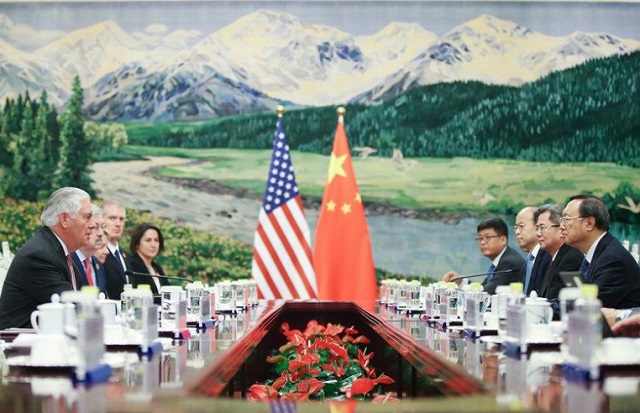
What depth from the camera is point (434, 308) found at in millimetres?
4359

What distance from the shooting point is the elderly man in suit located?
15.0 feet

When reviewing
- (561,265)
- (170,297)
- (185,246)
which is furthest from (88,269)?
(185,246)

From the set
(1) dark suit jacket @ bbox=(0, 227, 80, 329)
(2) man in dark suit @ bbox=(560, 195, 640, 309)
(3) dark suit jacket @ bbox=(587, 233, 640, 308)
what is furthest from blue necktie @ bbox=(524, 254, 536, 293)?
(1) dark suit jacket @ bbox=(0, 227, 80, 329)

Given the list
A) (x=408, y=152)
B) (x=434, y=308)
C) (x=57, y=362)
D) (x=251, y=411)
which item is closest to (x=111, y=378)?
(x=57, y=362)

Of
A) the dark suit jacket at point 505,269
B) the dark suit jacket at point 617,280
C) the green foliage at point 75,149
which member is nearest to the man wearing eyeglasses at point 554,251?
the dark suit jacket at point 617,280

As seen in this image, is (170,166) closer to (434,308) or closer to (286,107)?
(286,107)

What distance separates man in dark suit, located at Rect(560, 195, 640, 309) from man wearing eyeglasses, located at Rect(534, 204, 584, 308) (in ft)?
1.21

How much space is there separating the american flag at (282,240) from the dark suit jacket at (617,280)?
12.7 feet

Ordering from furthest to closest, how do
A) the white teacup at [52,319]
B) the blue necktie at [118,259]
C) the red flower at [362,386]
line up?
the blue necktie at [118,259] → the red flower at [362,386] → the white teacup at [52,319]

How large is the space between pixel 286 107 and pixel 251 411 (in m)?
7.34

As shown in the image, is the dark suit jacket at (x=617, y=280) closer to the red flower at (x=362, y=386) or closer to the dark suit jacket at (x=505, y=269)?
the red flower at (x=362, y=386)

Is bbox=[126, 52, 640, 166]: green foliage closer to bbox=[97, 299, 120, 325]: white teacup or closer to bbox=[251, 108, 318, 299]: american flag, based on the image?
bbox=[251, 108, 318, 299]: american flag

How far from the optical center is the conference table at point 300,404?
5.57 ft

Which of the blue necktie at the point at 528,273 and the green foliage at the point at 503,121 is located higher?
the green foliage at the point at 503,121
